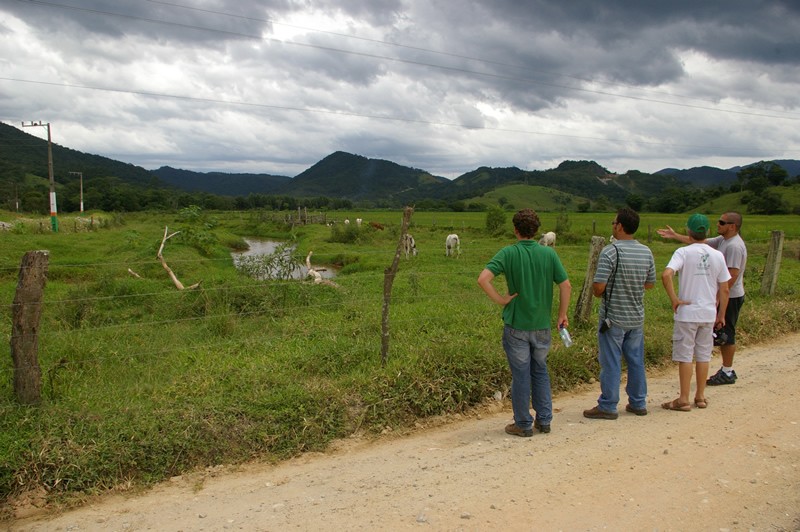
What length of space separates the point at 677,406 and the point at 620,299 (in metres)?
1.26

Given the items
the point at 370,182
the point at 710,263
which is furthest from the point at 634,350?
the point at 370,182

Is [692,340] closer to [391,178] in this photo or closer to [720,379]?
[720,379]

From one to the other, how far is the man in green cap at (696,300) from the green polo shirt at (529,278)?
131 cm

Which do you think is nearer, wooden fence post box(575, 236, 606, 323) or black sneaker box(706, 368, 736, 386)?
black sneaker box(706, 368, 736, 386)

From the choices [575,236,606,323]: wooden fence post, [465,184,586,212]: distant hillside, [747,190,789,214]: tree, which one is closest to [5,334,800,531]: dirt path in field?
[575,236,606,323]: wooden fence post

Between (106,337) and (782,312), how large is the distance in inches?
401

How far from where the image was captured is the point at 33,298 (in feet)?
14.7

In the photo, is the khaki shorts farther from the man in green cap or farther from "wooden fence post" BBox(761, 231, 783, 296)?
"wooden fence post" BBox(761, 231, 783, 296)

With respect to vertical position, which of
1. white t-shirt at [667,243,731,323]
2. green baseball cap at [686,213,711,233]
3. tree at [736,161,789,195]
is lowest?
white t-shirt at [667,243,731,323]

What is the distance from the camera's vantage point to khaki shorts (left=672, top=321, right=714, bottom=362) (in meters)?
5.12

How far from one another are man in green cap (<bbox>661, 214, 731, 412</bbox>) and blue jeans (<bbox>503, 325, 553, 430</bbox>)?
1.43 meters

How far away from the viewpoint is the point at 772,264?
10.1 m

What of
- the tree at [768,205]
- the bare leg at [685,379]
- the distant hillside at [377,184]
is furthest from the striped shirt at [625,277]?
the distant hillside at [377,184]

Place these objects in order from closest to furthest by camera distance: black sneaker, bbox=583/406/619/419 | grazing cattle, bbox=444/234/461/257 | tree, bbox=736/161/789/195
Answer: black sneaker, bbox=583/406/619/419, grazing cattle, bbox=444/234/461/257, tree, bbox=736/161/789/195
